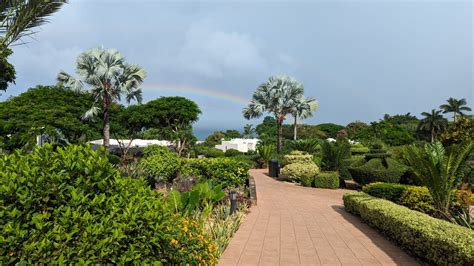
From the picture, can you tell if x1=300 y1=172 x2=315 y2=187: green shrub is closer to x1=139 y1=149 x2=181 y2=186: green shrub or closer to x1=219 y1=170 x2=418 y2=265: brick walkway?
x1=219 y1=170 x2=418 y2=265: brick walkway

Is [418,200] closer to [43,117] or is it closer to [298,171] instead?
[298,171]

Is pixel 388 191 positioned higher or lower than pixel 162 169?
lower

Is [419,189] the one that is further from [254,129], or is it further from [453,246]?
[254,129]

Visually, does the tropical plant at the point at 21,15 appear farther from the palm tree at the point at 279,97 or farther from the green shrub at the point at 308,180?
the palm tree at the point at 279,97

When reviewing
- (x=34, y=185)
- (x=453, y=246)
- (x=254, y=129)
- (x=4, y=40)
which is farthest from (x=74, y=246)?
(x=254, y=129)

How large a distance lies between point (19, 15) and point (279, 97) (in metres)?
25.3

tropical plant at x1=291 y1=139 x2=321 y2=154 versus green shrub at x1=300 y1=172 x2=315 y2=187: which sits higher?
tropical plant at x1=291 y1=139 x2=321 y2=154

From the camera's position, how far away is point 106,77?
2495 centimetres

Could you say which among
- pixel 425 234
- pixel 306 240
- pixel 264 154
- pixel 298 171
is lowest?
pixel 306 240

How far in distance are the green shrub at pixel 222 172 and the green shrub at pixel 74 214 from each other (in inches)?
369

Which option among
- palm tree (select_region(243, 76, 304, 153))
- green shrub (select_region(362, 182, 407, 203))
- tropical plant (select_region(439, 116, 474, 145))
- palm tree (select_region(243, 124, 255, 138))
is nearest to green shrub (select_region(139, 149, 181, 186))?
green shrub (select_region(362, 182, 407, 203))

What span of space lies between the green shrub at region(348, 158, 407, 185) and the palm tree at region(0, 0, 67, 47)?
13.2 meters

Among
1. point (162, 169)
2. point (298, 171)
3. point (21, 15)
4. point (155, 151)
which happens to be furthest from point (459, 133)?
point (21, 15)

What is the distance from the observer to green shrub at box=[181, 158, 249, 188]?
12828mm
